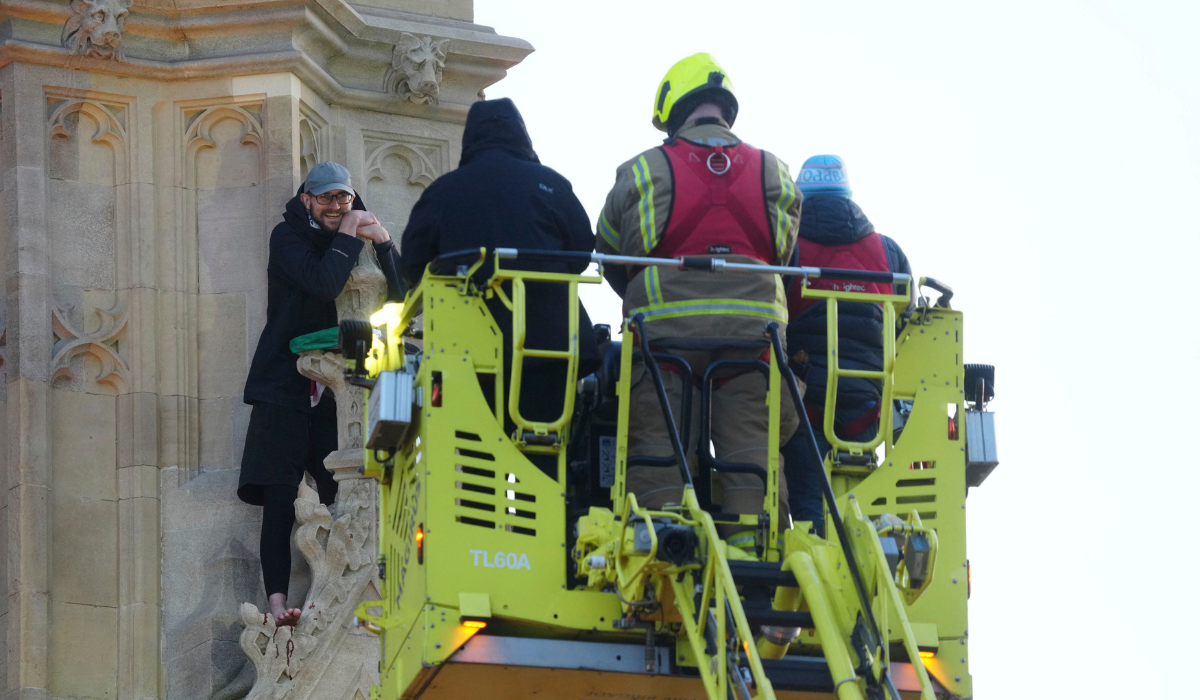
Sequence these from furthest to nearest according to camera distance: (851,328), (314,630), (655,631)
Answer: (314,630) → (851,328) → (655,631)

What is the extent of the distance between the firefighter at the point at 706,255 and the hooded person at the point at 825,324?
0.40 meters

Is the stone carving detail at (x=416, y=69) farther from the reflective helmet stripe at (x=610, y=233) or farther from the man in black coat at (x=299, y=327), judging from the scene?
the reflective helmet stripe at (x=610, y=233)

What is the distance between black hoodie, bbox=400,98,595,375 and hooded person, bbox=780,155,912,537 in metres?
1.07

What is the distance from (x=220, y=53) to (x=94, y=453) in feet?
9.03

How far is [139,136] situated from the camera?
1503cm

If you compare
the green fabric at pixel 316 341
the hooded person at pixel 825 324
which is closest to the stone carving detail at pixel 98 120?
the green fabric at pixel 316 341

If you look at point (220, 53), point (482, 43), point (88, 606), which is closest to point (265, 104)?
point (220, 53)

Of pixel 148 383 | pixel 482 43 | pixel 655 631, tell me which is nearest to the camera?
pixel 655 631

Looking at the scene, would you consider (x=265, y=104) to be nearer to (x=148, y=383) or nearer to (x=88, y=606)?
(x=148, y=383)

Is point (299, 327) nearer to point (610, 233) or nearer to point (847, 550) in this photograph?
point (610, 233)

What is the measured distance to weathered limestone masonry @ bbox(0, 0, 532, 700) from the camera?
14.0m

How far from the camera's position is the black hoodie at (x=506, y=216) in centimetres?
1083

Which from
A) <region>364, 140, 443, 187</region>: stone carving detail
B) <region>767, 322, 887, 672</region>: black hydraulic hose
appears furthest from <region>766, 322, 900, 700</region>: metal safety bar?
<region>364, 140, 443, 187</region>: stone carving detail

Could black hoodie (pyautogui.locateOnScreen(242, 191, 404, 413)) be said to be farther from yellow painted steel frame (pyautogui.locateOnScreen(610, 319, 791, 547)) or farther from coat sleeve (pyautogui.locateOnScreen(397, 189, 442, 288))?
yellow painted steel frame (pyautogui.locateOnScreen(610, 319, 791, 547))
